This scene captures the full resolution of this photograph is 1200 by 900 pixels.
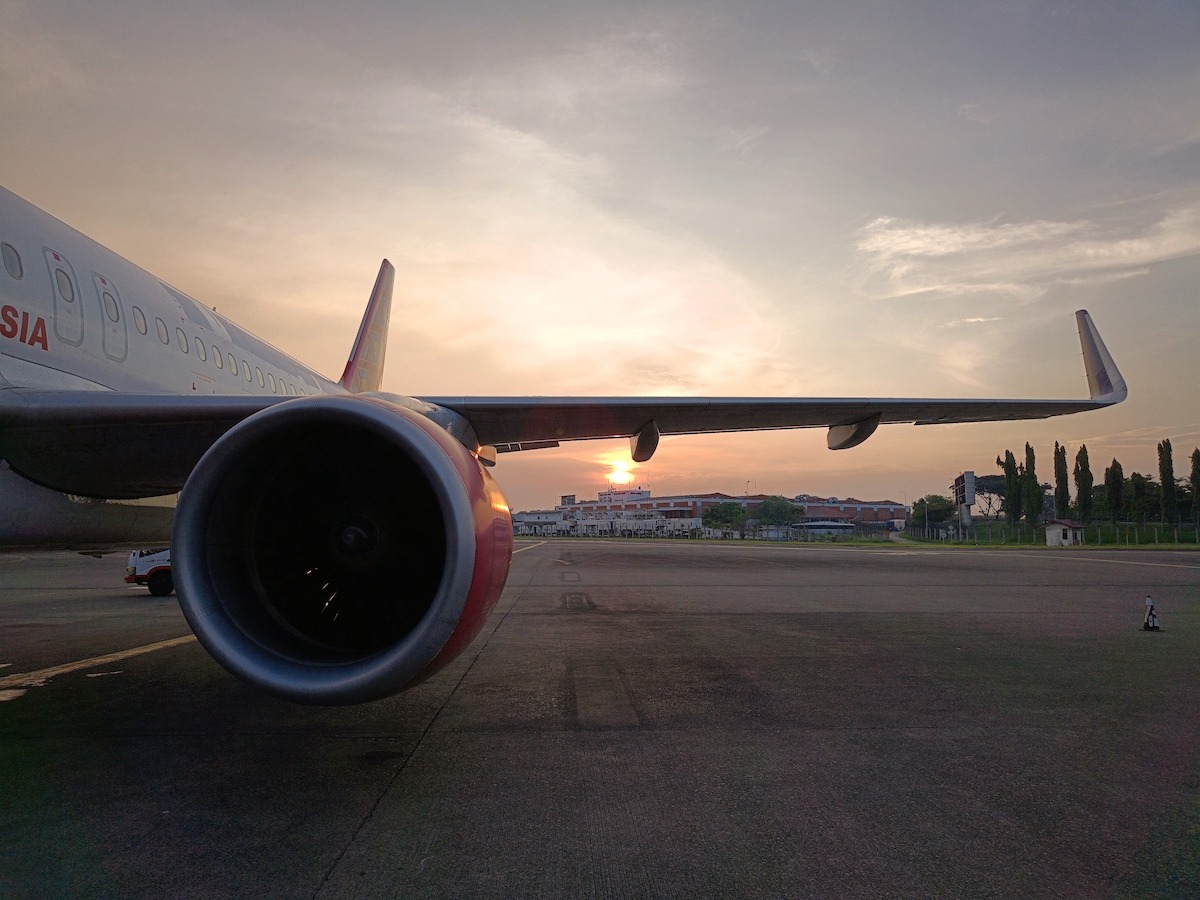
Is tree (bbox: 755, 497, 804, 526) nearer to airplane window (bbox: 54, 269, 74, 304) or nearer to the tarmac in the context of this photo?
the tarmac

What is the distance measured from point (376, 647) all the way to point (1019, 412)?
735 cm

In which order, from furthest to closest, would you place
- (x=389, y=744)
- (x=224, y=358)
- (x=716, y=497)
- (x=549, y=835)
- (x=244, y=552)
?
1. (x=716, y=497)
2. (x=224, y=358)
3. (x=389, y=744)
4. (x=244, y=552)
5. (x=549, y=835)

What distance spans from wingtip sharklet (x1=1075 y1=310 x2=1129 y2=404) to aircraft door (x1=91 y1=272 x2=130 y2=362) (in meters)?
9.00

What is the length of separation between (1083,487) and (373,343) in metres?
80.4

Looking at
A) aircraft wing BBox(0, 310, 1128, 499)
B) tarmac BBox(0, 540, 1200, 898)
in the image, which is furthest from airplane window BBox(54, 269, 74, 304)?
tarmac BBox(0, 540, 1200, 898)

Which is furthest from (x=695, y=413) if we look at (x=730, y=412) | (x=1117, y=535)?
(x=1117, y=535)

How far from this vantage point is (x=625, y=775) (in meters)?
3.66

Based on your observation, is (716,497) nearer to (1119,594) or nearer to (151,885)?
(1119,594)

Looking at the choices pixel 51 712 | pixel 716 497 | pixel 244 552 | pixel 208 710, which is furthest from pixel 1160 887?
pixel 716 497

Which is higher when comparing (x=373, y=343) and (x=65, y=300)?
(x=373, y=343)

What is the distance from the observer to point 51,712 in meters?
4.82

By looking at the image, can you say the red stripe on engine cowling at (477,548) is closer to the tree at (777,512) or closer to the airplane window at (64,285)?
the airplane window at (64,285)

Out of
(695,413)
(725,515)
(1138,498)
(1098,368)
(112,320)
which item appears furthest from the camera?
(725,515)

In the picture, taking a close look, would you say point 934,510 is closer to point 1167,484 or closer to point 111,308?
point 1167,484
